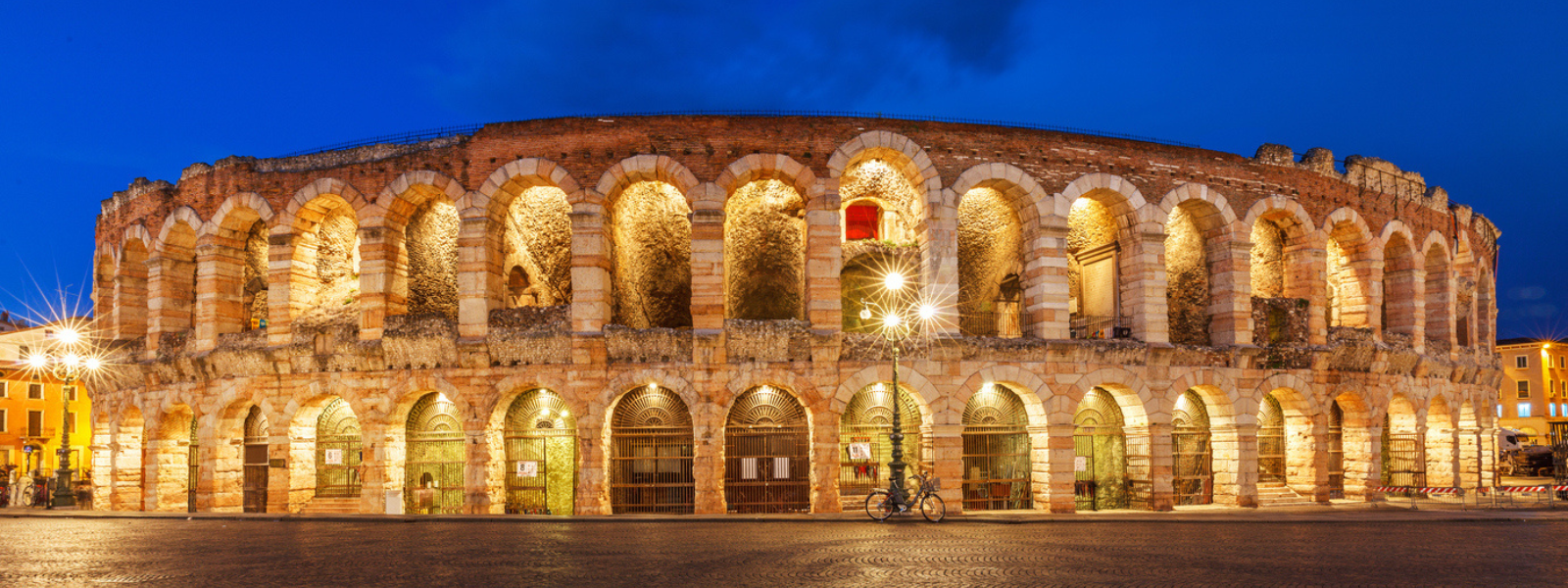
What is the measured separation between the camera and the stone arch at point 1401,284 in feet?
78.1

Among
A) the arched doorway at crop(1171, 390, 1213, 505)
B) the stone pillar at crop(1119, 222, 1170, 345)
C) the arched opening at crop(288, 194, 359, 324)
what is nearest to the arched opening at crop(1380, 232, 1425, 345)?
the arched doorway at crop(1171, 390, 1213, 505)

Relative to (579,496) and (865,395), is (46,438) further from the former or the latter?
(865,395)

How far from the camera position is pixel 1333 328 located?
22172 mm

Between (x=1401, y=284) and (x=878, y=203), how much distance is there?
1290 centimetres

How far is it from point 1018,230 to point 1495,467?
16474 mm

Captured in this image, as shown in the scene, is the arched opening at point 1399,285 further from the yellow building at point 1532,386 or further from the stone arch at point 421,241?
the yellow building at point 1532,386

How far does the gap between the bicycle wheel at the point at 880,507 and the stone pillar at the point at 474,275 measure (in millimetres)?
8130

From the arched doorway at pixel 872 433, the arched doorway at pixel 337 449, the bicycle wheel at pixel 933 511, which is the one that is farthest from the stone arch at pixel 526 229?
the bicycle wheel at pixel 933 511

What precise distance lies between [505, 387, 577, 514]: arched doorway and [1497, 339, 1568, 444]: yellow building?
5574 centimetres

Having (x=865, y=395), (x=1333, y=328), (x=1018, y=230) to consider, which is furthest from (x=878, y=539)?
(x=1333, y=328)

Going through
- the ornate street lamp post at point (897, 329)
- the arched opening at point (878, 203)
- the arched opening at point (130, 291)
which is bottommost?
the ornate street lamp post at point (897, 329)

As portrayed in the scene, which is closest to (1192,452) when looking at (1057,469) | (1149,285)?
(1057,469)

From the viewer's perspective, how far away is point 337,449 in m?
21.5

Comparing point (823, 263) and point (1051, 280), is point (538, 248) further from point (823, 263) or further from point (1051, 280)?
point (1051, 280)
